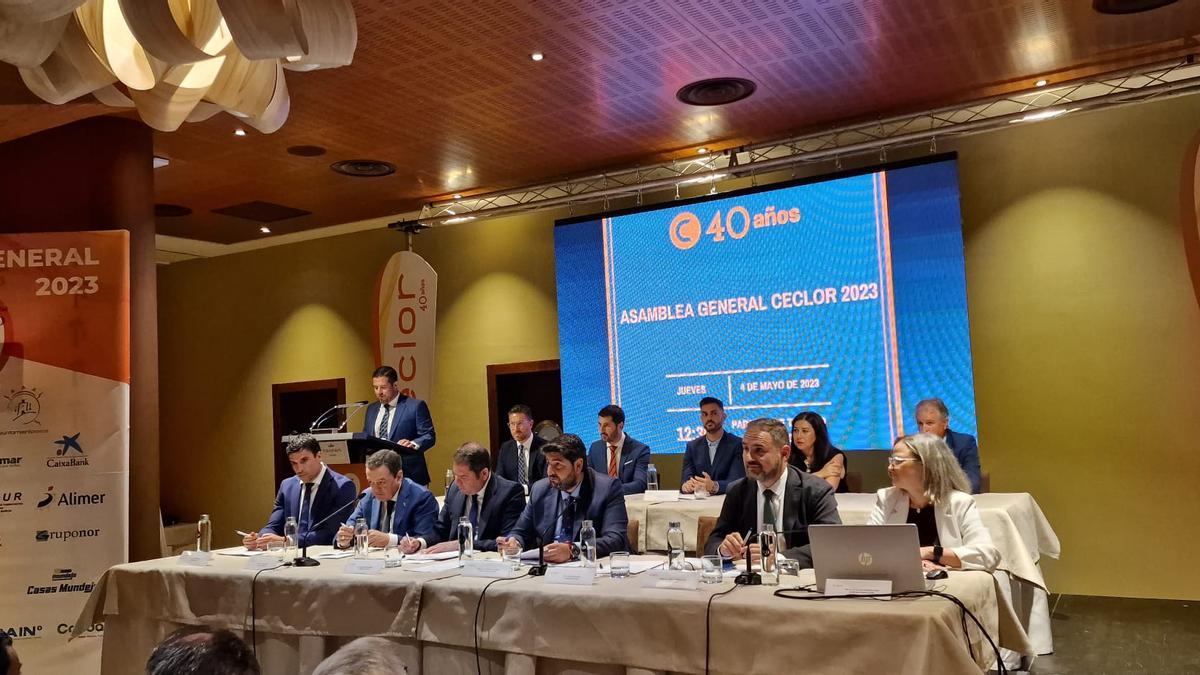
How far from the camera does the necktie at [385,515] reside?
15.4 feet

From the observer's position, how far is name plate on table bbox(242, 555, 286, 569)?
3.83 meters

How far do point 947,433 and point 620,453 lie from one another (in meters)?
2.22

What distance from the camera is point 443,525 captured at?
4.61 meters

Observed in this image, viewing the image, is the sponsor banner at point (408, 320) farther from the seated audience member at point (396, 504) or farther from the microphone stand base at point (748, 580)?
the microphone stand base at point (748, 580)

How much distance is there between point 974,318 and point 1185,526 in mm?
1870

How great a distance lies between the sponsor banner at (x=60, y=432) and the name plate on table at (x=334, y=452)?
3.79ft

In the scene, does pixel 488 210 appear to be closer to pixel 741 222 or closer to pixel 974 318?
pixel 741 222

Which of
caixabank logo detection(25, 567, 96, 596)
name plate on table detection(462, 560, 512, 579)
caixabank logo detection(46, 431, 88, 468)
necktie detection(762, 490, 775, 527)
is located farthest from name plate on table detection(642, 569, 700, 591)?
caixabank logo detection(46, 431, 88, 468)

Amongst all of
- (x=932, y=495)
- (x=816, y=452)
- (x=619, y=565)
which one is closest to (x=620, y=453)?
(x=816, y=452)

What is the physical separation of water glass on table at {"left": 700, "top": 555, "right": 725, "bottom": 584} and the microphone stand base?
62mm

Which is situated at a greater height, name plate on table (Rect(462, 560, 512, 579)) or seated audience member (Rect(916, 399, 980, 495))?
seated audience member (Rect(916, 399, 980, 495))

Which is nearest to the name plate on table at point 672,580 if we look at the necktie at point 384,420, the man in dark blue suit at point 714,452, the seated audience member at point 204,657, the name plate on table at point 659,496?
the seated audience member at point 204,657

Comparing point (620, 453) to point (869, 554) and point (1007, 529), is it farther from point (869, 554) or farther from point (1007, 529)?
point (869, 554)

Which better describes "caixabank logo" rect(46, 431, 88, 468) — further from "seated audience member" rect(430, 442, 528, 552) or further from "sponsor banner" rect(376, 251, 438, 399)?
"sponsor banner" rect(376, 251, 438, 399)
